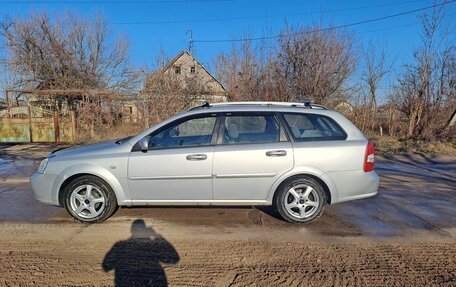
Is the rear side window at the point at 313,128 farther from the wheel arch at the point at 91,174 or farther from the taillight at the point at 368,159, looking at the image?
the wheel arch at the point at 91,174

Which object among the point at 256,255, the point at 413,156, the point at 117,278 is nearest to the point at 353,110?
the point at 413,156

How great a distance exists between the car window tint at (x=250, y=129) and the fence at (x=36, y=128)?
11.4m

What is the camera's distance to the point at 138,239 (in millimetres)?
3662

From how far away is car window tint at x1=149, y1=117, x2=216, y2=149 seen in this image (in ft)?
13.7

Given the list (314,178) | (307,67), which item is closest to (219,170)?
(314,178)

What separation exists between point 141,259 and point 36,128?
42.1ft

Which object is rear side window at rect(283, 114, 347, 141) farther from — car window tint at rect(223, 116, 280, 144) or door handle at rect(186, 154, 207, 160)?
door handle at rect(186, 154, 207, 160)

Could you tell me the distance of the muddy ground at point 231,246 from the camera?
2.84 m

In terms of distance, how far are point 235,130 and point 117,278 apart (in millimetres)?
2363

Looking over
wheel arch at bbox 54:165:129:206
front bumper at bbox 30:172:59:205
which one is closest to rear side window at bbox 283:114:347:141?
wheel arch at bbox 54:165:129:206

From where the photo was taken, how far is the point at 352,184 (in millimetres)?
4168

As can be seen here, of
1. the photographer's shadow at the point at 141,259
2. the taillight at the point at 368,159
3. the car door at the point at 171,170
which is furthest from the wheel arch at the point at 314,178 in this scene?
the photographer's shadow at the point at 141,259

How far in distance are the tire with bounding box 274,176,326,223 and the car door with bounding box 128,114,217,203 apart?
1.02m

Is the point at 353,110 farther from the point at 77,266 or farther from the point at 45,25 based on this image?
the point at 45,25
